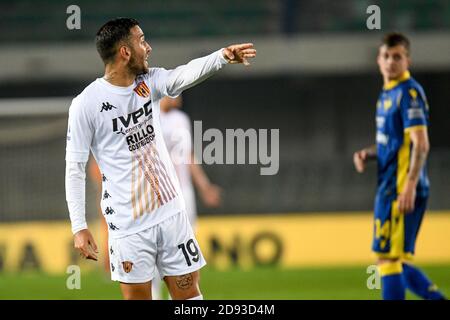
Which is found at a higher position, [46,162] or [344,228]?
[46,162]

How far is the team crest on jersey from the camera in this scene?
201 inches

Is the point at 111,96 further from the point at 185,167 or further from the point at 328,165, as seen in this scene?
the point at 328,165

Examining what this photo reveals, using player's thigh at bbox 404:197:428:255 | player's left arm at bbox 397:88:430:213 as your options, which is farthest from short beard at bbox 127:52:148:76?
player's thigh at bbox 404:197:428:255

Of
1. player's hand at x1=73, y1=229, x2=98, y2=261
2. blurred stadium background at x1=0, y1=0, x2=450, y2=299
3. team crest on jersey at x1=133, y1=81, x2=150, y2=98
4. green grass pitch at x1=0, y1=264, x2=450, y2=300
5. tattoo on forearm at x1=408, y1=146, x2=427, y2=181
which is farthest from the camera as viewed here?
blurred stadium background at x1=0, y1=0, x2=450, y2=299

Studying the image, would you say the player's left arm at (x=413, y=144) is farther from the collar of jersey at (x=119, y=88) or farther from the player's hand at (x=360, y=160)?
the collar of jersey at (x=119, y=88)

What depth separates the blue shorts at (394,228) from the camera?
21.0 ft

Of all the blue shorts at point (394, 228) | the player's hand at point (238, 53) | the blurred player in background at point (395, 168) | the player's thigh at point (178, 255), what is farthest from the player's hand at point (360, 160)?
the player's hand at point (238, 53)

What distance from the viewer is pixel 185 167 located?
348 inches

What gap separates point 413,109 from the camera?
6.29 m

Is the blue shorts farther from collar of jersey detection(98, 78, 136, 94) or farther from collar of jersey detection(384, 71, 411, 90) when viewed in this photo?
collar of jersey detection(98, 78, 136, 94)
